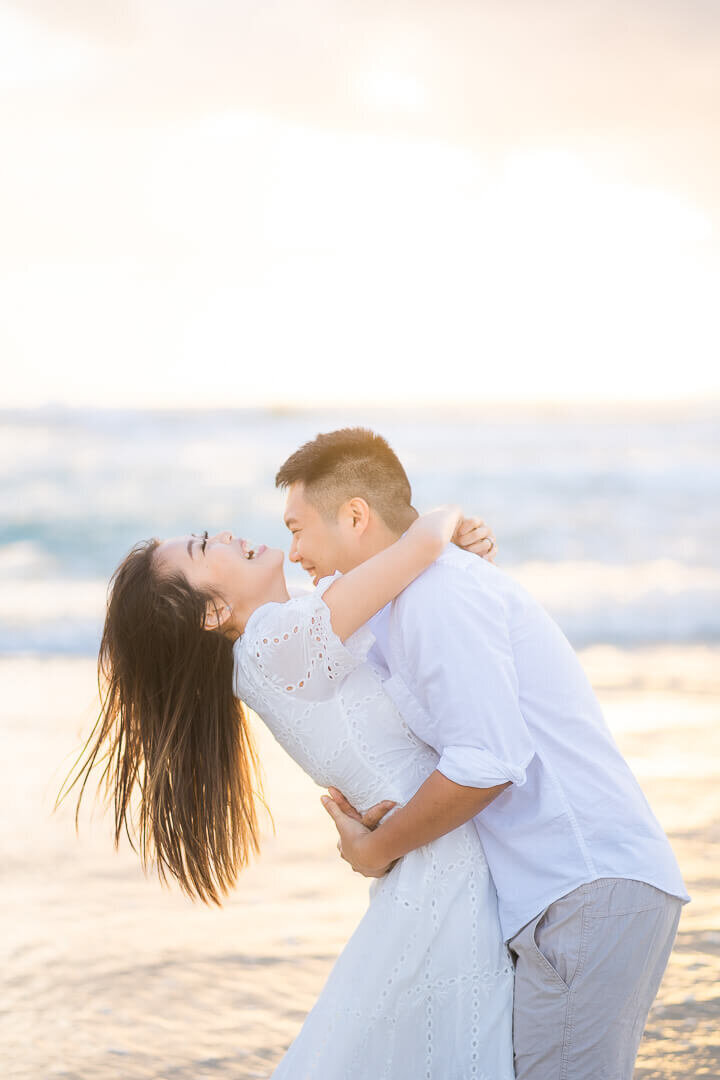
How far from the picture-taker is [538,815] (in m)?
2.35

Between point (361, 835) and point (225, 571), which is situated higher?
point (225, 571)

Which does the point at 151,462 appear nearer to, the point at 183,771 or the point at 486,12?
the point at 486,12

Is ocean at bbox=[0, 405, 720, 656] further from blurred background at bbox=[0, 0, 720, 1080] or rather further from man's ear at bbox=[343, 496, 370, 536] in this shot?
man's ear at bbox=[343, 496, 370, 536]

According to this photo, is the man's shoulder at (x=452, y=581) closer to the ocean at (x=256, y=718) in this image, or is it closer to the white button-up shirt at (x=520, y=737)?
the white button-up shirt at (x=520, y=737)

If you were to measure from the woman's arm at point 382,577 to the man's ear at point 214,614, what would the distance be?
343 millimetres

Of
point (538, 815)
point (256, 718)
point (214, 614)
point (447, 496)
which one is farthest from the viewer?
point (447, 496)

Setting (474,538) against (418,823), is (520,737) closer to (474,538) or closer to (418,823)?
(418,823)

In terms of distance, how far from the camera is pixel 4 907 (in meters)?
5.22

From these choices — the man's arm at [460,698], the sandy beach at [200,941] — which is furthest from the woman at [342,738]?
the sandy beach at [200,941]

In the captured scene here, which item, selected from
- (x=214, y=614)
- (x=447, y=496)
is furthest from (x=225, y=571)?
(x=447, y=496)

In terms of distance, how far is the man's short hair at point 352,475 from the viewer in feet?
9.16

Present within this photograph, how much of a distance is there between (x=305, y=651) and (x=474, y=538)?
0.60 metres

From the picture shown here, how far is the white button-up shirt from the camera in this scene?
7.36ft

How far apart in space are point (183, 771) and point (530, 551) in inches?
540
